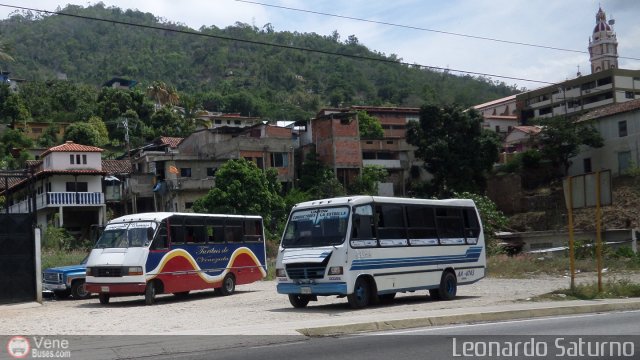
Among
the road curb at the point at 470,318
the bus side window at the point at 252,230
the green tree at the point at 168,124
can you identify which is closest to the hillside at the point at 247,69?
the green tree at the point at 168,124

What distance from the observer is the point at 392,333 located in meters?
13.6

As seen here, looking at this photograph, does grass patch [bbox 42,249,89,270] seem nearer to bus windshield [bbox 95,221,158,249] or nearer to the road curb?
bus windshield [bbox 95,221,158,249]

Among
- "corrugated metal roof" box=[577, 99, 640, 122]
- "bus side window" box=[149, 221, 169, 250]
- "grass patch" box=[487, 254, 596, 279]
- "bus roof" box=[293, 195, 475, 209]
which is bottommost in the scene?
"grass patch" box=[487, 254, 596, 279]

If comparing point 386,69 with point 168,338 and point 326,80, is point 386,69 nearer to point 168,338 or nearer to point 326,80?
point 326,80

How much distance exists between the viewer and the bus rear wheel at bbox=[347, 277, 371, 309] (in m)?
18.3

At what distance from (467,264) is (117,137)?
70.0 metres

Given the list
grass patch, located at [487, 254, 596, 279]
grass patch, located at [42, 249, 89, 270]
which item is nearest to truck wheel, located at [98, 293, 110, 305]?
grass patch, located at [42, 249, 89, 270]

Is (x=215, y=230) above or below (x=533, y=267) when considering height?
above

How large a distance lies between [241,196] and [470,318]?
36.5 metres

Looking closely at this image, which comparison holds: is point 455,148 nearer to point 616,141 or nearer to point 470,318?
point 616,141

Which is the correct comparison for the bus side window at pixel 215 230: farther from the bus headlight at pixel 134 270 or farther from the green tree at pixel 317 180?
the green tree at pixel 317 180

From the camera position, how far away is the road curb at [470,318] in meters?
13.8

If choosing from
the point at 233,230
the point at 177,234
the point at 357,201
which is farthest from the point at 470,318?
the point at 233,230

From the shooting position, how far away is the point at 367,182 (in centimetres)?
6397
